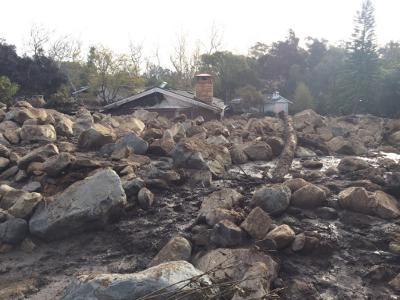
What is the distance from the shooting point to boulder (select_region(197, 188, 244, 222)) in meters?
5.57

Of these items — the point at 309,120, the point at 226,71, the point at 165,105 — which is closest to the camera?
the point at 309,120

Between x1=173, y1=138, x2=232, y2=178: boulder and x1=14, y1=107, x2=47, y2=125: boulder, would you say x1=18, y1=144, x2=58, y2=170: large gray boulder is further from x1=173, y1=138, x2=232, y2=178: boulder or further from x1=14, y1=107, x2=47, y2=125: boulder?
x1=14, y1=107, x2=47, y2=125: boulder

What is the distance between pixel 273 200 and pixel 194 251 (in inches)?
62.8

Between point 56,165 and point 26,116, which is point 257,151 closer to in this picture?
point 56,165

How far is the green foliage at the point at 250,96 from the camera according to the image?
33469mm

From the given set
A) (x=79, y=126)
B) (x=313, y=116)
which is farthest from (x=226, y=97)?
(x=79, y=126)

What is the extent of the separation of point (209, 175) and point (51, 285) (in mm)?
3700

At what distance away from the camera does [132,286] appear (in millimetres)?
3100

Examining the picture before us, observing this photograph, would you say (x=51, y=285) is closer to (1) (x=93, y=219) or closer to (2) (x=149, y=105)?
(1) (x=93, y=219)

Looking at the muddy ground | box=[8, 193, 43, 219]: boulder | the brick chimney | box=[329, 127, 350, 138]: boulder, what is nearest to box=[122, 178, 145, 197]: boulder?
the muddy ground

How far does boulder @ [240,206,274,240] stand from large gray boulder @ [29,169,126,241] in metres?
1.90

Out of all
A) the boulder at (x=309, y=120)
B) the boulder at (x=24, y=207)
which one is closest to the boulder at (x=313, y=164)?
the boulder at (x=309, y=120)

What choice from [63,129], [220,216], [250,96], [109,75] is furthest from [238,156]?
[250,96]

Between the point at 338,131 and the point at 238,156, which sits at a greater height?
the point at 338,131
